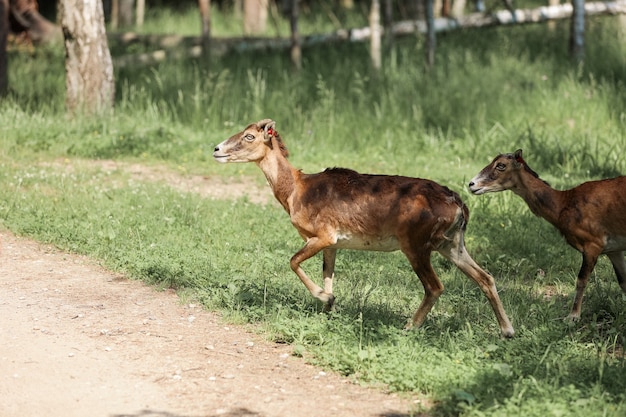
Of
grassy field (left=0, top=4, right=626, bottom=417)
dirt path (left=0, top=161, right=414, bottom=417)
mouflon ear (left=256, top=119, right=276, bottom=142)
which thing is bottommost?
dirt path (left=0, top=161, right=414, bottom=417)

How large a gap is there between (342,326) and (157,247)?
9.26ft

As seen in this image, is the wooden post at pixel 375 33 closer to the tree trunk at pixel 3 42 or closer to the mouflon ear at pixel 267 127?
the tree trunk at pixel 3 42

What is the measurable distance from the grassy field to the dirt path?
284 mm

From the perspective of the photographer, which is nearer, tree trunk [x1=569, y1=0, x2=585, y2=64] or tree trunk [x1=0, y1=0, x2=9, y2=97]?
tree trunk [x1=0, y1=0, x2=9, y2=97]

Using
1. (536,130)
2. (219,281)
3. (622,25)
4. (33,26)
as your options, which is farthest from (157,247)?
(33,26)

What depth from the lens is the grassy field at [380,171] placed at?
7.06 m

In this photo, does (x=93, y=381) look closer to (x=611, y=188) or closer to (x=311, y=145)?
(x=611, y=188)

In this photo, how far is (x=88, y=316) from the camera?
8.12 m

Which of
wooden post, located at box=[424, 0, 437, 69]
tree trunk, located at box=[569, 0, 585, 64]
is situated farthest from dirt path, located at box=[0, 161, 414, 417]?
tree trunk, located at box=[569, 0, 585, 64]

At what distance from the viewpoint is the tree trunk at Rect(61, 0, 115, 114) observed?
14.9 metres

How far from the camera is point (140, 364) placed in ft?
23.3

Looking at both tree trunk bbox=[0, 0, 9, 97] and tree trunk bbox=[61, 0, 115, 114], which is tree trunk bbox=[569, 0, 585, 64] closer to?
tree trunk bbox=[61, 0, 115, 114]

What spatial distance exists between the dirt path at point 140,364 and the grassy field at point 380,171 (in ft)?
0.93

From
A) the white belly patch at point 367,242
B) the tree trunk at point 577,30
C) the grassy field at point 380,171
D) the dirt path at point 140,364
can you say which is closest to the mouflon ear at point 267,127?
the white belly patch at point 367,242
